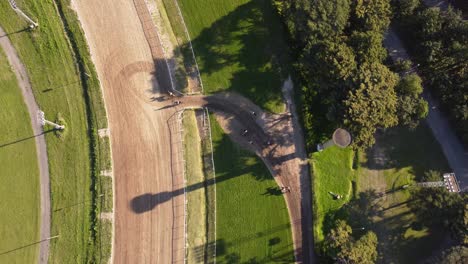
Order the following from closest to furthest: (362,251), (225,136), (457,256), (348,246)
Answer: (457,256)
(362,251)
(348,246)
(225,136)

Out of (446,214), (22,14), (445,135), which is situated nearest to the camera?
(446,214)

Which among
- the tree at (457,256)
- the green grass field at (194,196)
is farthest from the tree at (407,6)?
the green grass field at (194,196)

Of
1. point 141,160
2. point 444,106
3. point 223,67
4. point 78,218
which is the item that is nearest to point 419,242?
point 444,106

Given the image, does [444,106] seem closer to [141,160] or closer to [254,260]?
[254,260]

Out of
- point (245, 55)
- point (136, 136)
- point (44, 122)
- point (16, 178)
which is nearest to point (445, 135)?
point (245, 55)

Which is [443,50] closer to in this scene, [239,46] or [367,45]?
[367,45]

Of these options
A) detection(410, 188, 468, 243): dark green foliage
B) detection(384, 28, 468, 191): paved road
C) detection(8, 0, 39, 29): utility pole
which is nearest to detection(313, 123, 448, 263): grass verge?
detection(384, 28, 468, 191): paved road

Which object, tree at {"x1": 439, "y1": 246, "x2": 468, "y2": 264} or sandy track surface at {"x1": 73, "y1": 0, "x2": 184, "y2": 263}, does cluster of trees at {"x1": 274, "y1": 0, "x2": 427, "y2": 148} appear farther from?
sandy track surface at {"x1": 73, "y1": 0, "x2": 184, "y2": 263}

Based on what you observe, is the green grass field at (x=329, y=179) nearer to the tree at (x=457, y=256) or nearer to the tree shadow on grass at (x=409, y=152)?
the tree shadow on grass at (x=409, y=152)
